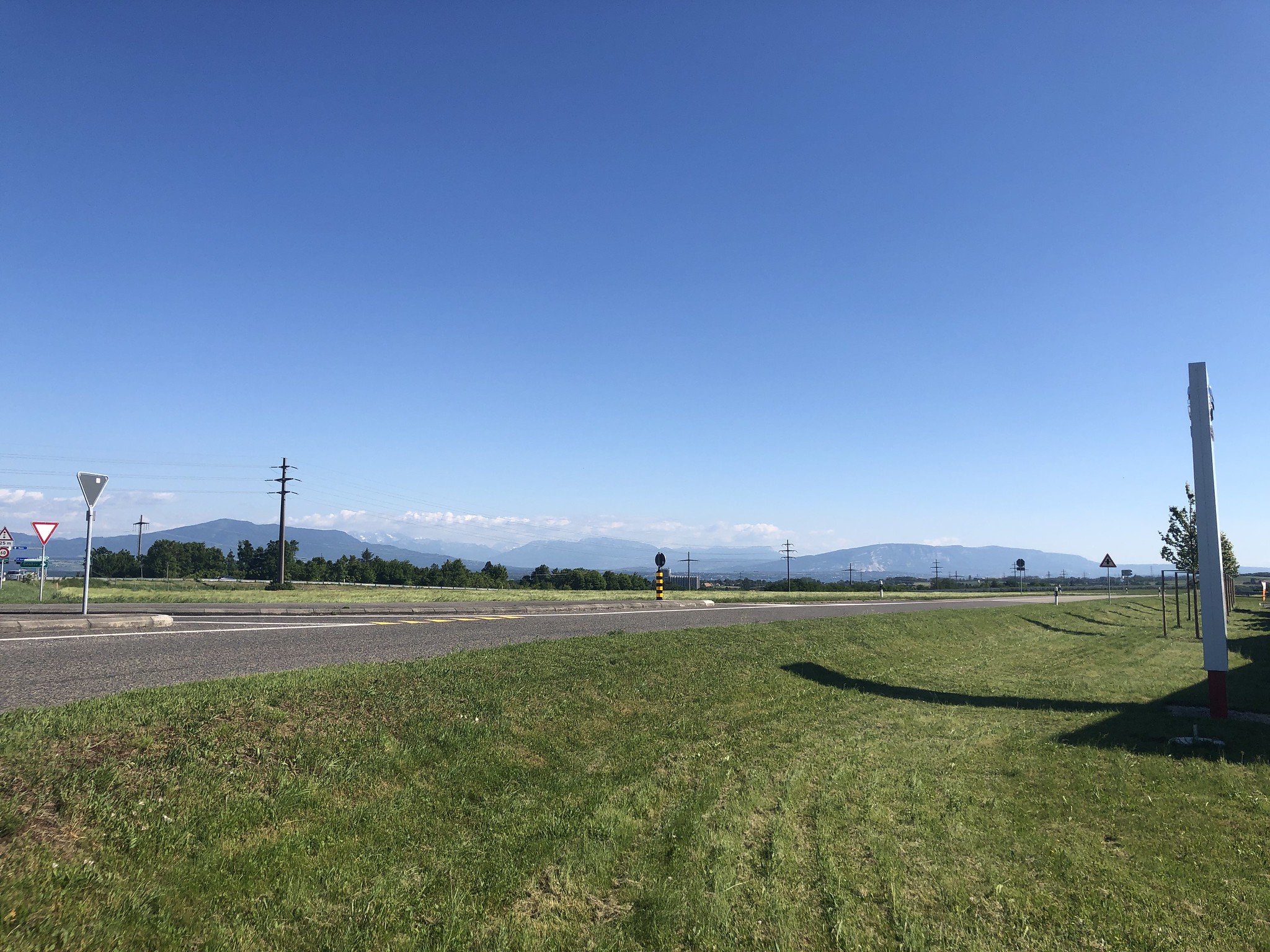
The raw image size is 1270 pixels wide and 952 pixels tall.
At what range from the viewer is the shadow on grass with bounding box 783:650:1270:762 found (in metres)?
10.1

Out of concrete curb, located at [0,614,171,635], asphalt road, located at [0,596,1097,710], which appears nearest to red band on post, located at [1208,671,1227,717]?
asphalt road, located at [0,596,1097,710]

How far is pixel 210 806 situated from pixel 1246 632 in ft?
127

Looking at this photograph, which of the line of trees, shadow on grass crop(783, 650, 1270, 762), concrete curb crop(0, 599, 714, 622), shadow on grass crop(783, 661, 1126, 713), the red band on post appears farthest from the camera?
the line of trees

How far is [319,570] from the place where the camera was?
268ft

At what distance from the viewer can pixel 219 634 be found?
14867mm

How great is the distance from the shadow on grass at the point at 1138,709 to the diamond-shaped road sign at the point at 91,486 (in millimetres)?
17237

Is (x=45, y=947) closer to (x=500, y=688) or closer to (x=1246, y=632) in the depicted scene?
(x=500, y=688)

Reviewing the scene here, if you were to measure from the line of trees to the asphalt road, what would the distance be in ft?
162

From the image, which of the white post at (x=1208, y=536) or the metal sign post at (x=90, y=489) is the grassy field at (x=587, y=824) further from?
the metal sign post at (x=90, y=489)

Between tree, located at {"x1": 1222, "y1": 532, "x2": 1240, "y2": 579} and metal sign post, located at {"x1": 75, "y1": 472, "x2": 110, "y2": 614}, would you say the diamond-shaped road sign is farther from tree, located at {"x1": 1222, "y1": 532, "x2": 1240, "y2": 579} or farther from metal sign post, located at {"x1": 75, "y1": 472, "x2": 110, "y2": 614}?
tree, located at {"x1": 1222, "y1": 532, "x2": 1240, "y2": 579}

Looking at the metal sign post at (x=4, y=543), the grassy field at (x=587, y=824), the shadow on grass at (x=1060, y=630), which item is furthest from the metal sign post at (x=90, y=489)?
the shadow on grass at (x=1060, y=630)

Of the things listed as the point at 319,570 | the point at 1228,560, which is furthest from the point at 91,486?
the point at 319,570

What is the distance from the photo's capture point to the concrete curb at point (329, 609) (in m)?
17.2

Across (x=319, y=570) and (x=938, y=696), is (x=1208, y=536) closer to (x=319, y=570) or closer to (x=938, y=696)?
(x=938, y=696)
